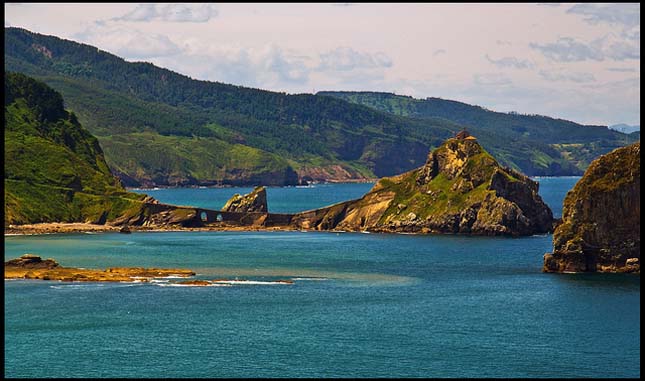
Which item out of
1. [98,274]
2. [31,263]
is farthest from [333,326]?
[31,263]

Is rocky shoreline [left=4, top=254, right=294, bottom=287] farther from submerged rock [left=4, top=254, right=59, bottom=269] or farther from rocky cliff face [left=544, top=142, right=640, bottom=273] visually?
rocky cliff face [left=544, top=142, right=640, bottom=273]

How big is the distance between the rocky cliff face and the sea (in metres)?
3.30

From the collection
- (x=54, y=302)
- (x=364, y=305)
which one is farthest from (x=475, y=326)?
(x=54, y=302)

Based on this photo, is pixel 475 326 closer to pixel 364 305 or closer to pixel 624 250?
pixel 364 305

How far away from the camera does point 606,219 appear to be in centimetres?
16488

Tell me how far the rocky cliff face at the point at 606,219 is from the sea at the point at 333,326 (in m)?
3.30

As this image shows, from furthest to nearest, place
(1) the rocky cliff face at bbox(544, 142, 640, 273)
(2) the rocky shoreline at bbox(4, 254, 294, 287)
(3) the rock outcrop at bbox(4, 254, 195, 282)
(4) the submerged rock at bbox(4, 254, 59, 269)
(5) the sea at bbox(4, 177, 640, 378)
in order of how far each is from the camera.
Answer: (4) the submerged rock at bbox(4, 254, 59, 269), (3) the rock outcrop at bbox(4, 254, 195, 282), (2) the rocky shoreline at bbox(4, 254, 294, 287), (1) the rocky cliff face at bbox(544, 142, 640, 273), (5) the sea at bbox(4, 177, 640, 378)

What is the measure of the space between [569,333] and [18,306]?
6722cm

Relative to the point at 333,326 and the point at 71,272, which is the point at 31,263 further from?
the point at 333,326

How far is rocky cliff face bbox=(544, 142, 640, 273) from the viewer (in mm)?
164375

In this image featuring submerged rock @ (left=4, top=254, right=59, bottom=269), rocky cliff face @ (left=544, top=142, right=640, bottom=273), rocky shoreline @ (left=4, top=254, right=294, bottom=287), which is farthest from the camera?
submerged rock @ (left=4, top=254, right=59, bottom=269)

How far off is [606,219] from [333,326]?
186ft

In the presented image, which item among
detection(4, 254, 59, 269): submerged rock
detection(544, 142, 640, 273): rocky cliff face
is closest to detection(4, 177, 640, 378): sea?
detection(544, 142, 640, 273): rocky cliff face

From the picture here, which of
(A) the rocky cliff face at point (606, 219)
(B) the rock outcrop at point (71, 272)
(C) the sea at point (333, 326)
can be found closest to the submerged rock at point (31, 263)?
(B) the rock outcrop at point (71, 272)
